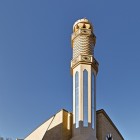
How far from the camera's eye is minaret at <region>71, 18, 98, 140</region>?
75.8 feet

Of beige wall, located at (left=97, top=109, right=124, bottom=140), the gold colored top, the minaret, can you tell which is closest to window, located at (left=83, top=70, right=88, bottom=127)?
the minaret

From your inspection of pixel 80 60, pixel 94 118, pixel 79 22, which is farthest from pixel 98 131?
pixel 79 22

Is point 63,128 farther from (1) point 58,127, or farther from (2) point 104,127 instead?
(2) point 104,127

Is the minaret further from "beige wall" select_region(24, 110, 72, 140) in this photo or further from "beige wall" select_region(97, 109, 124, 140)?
"beige wall" select_region(97, 109, 124, 140)

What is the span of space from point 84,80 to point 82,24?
168 inches

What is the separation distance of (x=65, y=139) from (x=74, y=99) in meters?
2.84

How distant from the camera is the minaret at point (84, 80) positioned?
2309 cm

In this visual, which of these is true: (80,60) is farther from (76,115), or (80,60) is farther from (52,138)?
(52,138)

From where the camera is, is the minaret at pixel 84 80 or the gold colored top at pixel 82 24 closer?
the minaret at pixel 84 80

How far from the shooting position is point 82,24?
2588 centimetres

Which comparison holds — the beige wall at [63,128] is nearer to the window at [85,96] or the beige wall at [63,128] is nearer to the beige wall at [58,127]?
the beige wall at [58,127]

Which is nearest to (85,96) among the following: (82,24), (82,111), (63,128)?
(82,111)

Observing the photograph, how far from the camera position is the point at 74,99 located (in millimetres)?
24047

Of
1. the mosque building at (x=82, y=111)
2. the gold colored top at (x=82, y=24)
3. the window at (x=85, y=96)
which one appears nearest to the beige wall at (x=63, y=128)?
the mosque building at (x=82, y=111)
